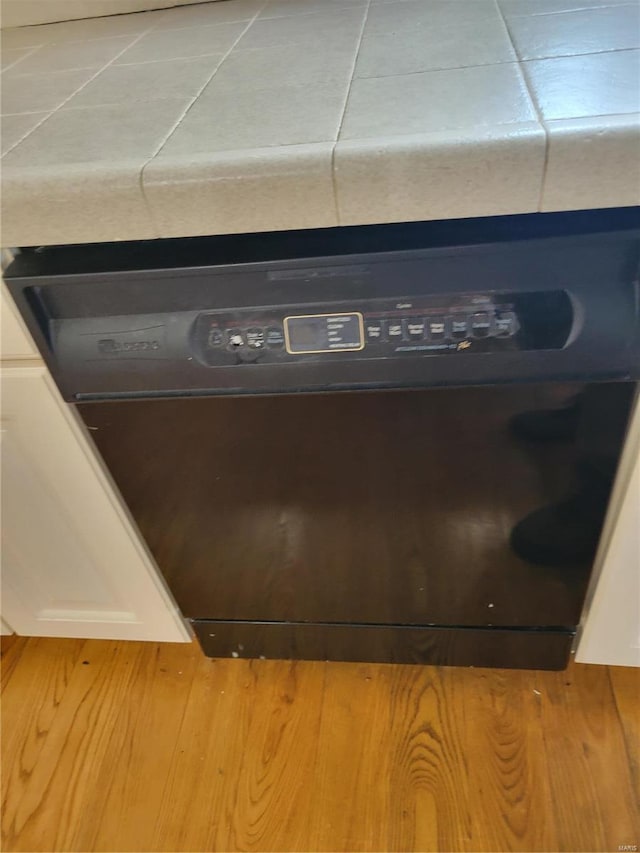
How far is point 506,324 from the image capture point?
0.65 m

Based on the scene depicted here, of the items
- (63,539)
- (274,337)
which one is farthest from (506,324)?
(63,539)

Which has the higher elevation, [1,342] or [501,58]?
[501,58]

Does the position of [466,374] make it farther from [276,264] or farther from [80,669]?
[80,669]

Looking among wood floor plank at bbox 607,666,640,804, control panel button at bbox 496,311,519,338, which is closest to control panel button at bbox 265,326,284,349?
control panel button at bbox 496,311,519,338

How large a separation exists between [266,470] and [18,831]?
79cm

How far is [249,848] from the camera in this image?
1.02 m

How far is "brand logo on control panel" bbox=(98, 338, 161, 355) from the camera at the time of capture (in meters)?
0.71

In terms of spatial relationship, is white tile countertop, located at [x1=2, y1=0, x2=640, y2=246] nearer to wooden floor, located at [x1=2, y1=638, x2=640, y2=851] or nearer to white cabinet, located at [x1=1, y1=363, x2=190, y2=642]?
white cabinet, located at [x1=1, y1=363, x2=190, y2=642]

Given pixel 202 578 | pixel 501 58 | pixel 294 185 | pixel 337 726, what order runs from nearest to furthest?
pixel 294 185 < pixel 501 58 < pixel 202 578 < pixel 337 726

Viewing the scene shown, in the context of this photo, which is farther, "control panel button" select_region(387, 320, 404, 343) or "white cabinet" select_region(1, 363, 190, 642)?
"white cabinet" select_region(1, 363, 190, 642)

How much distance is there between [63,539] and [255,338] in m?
0.52

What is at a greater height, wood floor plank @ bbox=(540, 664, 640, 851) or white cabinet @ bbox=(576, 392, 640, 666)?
white cabinet @ bbox=(576, 392, 640, 666)

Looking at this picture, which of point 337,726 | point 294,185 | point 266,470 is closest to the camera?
point 294,185

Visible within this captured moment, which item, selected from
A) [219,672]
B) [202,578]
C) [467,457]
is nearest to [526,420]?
[467,457]
